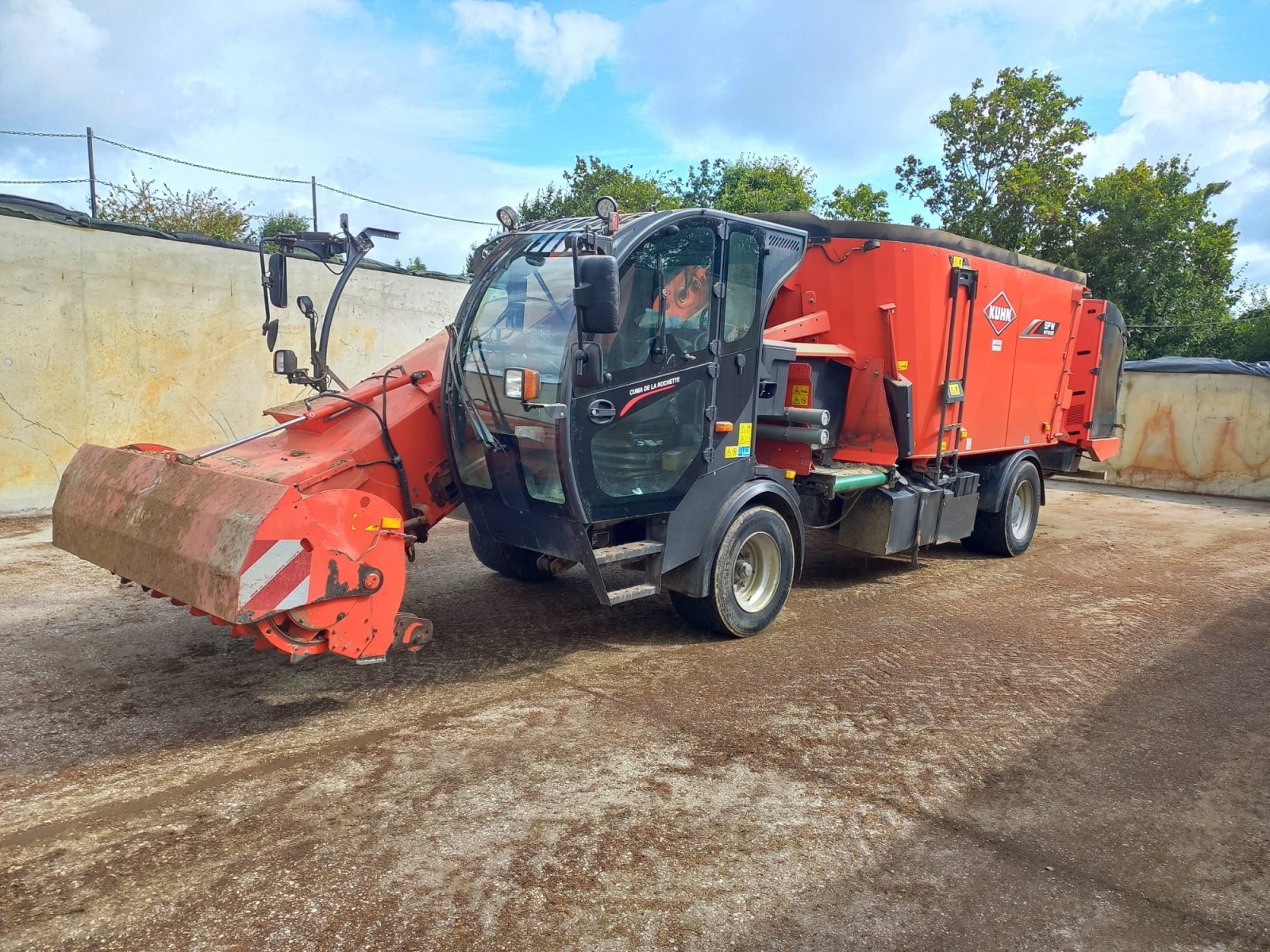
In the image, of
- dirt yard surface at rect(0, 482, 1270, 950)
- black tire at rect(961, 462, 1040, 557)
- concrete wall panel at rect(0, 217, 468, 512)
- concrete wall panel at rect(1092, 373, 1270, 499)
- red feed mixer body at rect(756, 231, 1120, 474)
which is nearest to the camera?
dirt yard surface at rect(0, 482, 1270, 950)

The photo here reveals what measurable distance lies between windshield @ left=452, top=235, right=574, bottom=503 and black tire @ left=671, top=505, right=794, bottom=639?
4.12 ft

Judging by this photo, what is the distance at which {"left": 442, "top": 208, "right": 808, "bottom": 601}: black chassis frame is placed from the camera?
16.7 ft

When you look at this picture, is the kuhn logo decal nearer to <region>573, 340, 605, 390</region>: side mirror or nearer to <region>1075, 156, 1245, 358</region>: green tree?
<region>573, 340, 605, 390</region>: side mirror

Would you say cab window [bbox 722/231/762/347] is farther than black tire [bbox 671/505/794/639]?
No

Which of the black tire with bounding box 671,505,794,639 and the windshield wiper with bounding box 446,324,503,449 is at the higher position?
the windshield wiper with bounding box 446,324,503,449

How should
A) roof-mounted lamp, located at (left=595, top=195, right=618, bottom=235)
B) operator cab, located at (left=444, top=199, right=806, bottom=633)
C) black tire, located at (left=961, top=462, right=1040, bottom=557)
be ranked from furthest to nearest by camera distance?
1. black tire, located at (left=961, top=462, right=1040, bottom=557)
2. operator cab, located at (left=444, top=199, right=806, bottom=633)
3. roof-mounted lamp, located at (left=595, top=195, right=618, bottom=235)

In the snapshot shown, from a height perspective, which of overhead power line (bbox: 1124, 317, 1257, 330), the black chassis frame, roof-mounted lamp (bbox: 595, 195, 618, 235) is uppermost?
overhead power line (bbox: 1124, 317, 1257, 330)

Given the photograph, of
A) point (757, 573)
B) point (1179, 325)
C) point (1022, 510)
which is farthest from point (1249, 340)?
point (757, 573)

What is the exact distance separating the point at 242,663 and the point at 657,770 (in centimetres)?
262

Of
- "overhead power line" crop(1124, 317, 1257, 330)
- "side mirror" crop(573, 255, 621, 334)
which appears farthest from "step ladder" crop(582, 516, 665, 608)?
"overhead power line" crop(1124, 317, 1257, 330)

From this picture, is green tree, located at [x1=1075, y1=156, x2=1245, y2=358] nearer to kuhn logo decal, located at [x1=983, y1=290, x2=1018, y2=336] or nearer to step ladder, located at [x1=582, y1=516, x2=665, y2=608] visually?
kuhn logo decal, located at [x1=983, y1=290, x2=1018, y2=336]

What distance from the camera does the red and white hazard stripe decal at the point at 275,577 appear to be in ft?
12.9

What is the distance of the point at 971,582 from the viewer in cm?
773

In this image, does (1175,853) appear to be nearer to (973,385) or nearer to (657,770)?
(657,770)
